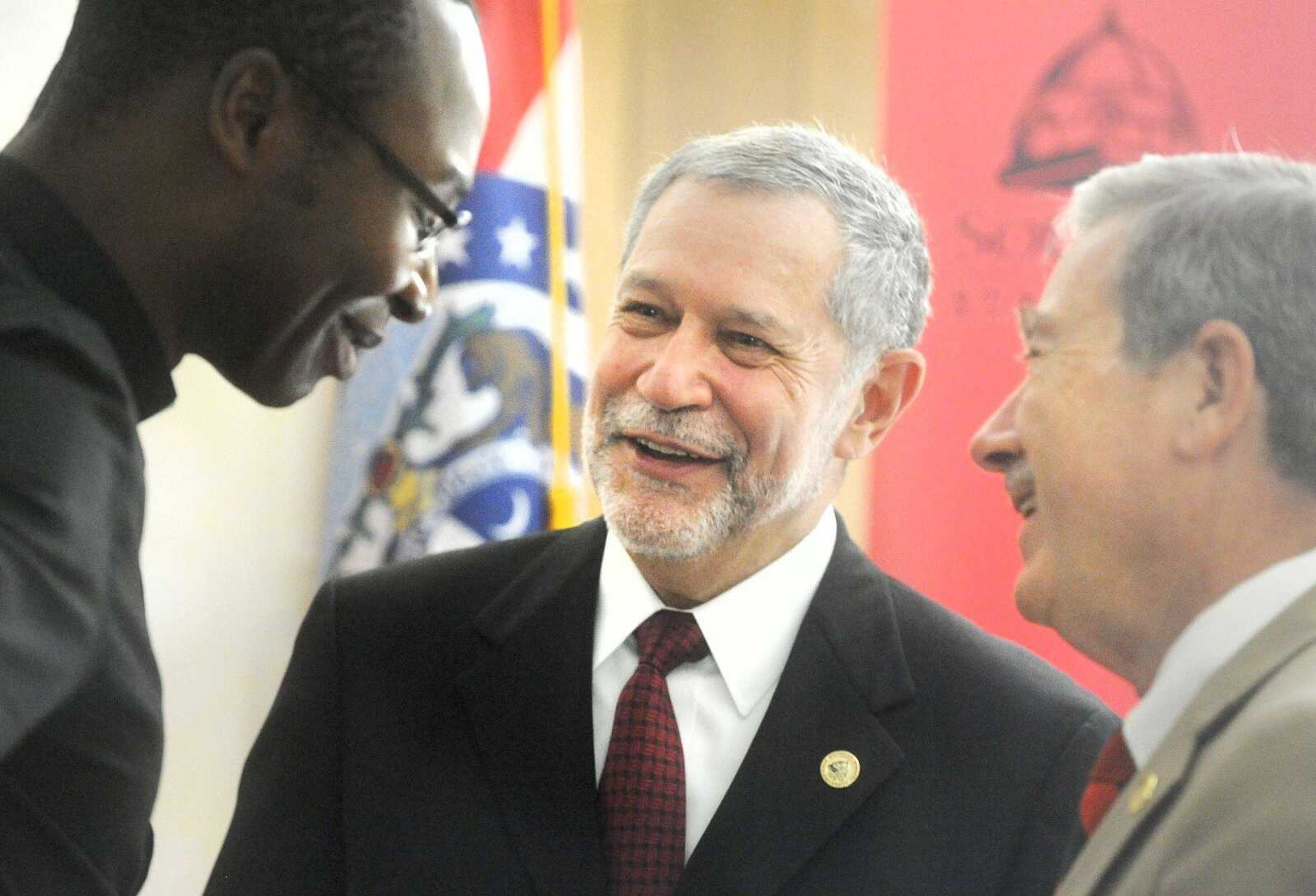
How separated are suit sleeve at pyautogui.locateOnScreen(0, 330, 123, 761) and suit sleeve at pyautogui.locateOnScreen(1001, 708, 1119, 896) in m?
1.07

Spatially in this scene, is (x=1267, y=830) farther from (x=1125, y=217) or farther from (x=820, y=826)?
(x=820, y=826)

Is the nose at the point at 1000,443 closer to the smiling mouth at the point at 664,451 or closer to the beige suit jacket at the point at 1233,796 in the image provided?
the beige suit jacket at the point at 1233,796

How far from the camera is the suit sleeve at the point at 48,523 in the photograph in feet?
2.95

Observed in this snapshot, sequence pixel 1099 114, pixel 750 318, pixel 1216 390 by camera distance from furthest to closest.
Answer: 1. pixel 1099 114
2. pixel 750 318
3. pixel 1216 390

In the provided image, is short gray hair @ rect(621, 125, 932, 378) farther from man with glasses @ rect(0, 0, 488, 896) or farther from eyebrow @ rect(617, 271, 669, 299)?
man with glasses @ rect(0, 0, 488, 896)

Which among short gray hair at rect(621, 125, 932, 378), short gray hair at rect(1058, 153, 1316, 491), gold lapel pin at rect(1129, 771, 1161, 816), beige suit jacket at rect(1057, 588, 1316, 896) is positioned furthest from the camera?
short gray hair at rect(621, 125, 932, 378)

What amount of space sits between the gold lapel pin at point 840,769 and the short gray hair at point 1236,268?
28.6 inches

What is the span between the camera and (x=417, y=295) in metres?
1.35

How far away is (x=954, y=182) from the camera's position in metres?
3.27

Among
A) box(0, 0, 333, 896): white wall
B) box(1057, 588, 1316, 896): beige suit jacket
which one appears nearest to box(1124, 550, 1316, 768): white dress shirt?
box(1057, 588, 1316, 896): beige suit jacket

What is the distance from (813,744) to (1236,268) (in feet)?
2.68

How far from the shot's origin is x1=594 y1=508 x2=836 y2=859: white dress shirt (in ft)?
5.76

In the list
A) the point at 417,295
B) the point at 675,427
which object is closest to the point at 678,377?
the point at 675,427

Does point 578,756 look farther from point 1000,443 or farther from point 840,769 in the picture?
point 1000,443
